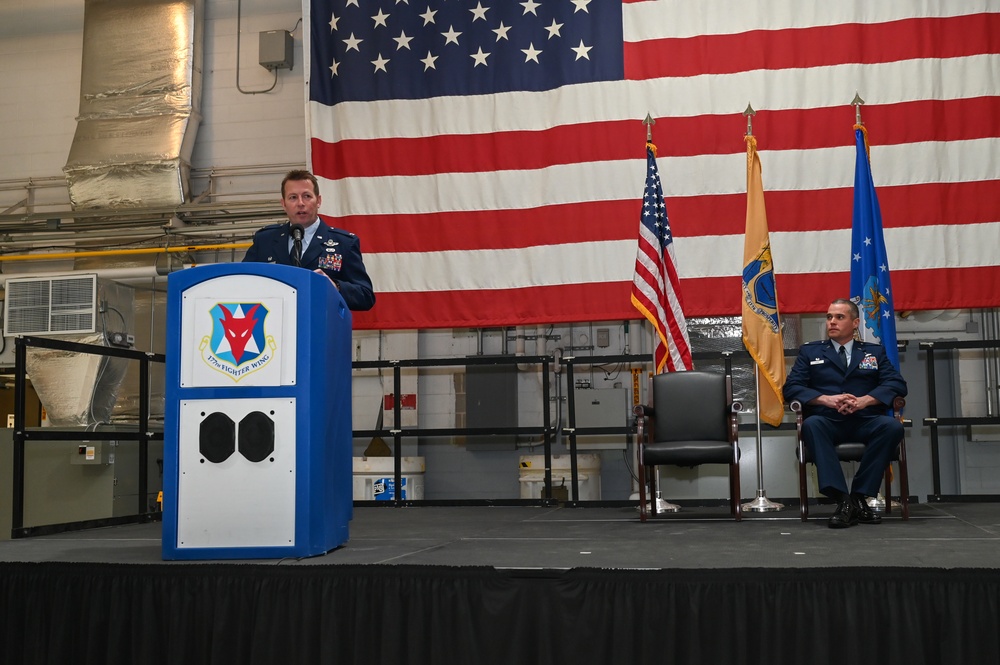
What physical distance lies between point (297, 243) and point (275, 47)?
551 cm

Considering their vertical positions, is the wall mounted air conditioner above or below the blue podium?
above

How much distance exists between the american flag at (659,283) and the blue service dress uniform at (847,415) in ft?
3.21

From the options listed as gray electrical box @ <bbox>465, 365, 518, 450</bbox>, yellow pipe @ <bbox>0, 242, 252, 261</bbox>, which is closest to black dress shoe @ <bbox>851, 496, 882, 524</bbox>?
gray electrical box @ <bbox>465, 365, 518, 450</bbox>

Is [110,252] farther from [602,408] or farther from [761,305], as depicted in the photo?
[761,305]

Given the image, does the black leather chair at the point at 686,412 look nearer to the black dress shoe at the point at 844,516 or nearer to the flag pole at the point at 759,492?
the flag pole at the point at 759,492

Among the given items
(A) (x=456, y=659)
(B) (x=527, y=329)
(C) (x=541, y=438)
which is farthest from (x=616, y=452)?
(A) (x=456, y=659)

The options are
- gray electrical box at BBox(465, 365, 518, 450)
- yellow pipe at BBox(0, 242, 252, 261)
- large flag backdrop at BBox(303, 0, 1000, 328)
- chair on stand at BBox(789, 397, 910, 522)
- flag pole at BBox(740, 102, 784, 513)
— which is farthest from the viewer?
yellow pipe at BBox(0, 242, 252, 261)

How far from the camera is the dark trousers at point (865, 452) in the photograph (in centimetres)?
436

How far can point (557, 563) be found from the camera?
9.59ft

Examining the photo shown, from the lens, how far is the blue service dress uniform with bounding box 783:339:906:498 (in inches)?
173

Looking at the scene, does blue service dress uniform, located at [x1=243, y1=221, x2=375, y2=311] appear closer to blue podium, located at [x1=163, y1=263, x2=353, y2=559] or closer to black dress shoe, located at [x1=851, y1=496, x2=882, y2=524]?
blue podium, located at [x1=163, y1=263, x2=353, y2=559]

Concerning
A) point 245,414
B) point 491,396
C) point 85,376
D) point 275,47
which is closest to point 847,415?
point 245,414

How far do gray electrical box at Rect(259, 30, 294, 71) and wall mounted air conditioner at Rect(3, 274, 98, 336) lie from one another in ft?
7.57

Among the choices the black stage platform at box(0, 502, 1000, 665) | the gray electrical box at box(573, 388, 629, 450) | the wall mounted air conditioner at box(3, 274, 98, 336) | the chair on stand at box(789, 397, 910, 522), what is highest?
the wall mounted air conditioner at box(3, 274, 98, 336)
